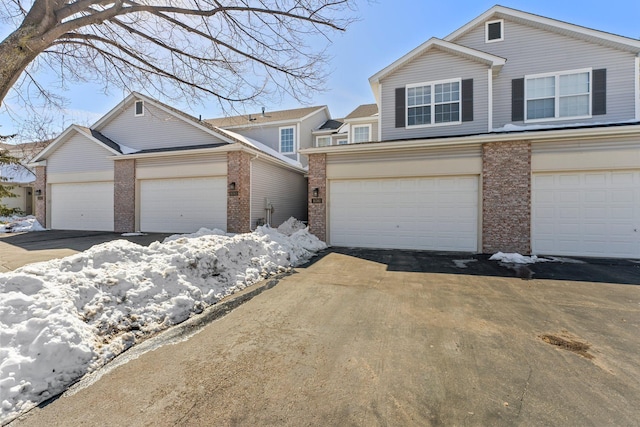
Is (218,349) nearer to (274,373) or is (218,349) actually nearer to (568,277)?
(274,373)

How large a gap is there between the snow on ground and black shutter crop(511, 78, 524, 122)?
10.6 metres

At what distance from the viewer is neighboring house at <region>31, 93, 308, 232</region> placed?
12.8m

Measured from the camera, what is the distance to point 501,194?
30.8 ft

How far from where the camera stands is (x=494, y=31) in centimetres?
1188

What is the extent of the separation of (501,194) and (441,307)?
6267 mm

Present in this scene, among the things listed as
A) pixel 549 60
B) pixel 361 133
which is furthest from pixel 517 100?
pixel 361 133

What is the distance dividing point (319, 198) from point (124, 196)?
9.69m

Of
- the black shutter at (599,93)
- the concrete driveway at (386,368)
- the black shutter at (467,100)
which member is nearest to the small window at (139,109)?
the concrete driveway at (386,368)

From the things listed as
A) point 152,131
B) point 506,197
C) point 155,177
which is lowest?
point 506,197

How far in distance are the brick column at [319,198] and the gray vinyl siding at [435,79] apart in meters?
2.90

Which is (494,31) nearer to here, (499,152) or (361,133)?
(499,152)

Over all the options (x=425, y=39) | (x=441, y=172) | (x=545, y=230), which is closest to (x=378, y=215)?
(x=441, y=172)

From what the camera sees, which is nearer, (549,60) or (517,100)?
(549,60)

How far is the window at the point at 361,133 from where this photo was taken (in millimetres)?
18109
